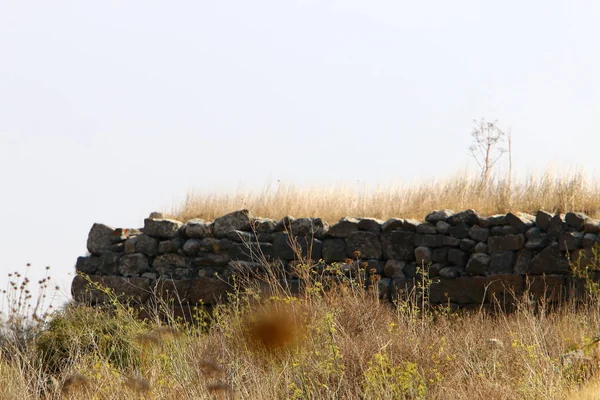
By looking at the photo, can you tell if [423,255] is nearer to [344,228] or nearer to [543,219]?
[344,228]

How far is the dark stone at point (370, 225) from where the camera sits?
11.3 metres

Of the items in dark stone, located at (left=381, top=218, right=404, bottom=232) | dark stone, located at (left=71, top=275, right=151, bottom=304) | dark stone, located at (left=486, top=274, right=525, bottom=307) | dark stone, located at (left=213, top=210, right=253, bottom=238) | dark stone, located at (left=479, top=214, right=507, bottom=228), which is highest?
dark stone, located at (left=479, top=214, right=507, bottom=228)

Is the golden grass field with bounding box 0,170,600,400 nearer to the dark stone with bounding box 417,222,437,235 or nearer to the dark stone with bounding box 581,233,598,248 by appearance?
the dark stone with bounding box 581,233,598,248

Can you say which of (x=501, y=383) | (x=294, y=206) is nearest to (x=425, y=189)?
(x=294, y=206)

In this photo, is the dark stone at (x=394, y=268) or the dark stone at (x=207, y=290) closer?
the dark stone at (x=394, y=268)

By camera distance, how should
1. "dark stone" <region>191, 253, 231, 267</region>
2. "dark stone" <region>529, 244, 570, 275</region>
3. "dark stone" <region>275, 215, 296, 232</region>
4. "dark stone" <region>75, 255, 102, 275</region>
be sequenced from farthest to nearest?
"dark stone" <region>75, 255, 102, 275</region> → "dark stone" <region>191, 253, 231, 267</region> → "dark stone" <region>275, 215, 296, 232</region> → "dark stone" <region>529, 244, 570, 275</region>

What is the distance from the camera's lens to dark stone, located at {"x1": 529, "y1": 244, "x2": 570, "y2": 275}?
10664mm

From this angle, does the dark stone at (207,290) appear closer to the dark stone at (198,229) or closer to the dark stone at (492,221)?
the dark stone at (198,229)

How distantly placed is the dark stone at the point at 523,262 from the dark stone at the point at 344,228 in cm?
232

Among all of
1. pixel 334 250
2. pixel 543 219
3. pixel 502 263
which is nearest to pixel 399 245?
pixel 334 250

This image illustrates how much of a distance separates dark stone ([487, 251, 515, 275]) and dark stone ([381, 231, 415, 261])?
112 cm

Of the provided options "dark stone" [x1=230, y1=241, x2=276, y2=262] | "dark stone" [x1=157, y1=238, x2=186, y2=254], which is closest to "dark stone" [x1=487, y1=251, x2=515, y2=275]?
"dark stone" [x1=230, y1=241, x2=276, y2=262]

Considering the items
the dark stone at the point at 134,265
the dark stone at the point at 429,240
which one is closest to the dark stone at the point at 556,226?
the dark stone at the point at 429,240

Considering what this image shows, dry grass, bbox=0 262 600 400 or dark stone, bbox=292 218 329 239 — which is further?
dark stone, bbox=292 218 329 239
